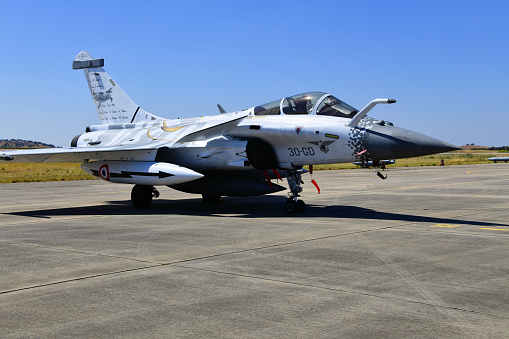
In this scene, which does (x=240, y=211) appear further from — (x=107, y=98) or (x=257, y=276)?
(x=107, y=98)

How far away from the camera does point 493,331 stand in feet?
14.5

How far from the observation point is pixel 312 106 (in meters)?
13.3

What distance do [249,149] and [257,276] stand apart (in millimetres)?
7550

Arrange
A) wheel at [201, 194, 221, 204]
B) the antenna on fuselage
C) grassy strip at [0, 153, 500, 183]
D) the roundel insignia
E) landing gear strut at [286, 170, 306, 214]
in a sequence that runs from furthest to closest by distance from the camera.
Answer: grassy strip at [0, 153, 500, 183] < wheel at [201, 194, 221, 204] < the roundel insignia < landing gear strut at [286, 170, 306, 214] < the antenna on fuselage

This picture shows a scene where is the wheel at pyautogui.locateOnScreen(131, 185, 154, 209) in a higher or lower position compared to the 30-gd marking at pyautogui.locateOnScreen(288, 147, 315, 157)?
lower

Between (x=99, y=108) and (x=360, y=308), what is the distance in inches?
657

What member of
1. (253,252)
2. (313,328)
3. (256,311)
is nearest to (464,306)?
(313,328)

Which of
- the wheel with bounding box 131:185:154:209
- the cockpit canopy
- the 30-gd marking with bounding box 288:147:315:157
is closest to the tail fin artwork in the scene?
the wheel with bounding box 131:185:154:209

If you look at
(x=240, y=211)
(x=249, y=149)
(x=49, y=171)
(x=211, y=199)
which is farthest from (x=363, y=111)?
(x=49, y=171)

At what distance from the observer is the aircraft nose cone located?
1100cm

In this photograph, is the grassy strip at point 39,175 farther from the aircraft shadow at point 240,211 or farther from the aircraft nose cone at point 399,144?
the aircraft nose cone at point 399,144

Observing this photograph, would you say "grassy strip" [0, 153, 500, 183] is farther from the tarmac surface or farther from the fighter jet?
the tarmac surface

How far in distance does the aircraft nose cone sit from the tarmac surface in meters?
1.46

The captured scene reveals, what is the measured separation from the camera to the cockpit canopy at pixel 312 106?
13047mm
